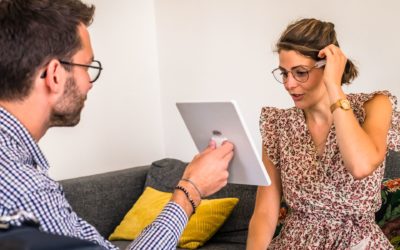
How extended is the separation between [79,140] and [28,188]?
232 cm

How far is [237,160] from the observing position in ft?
4.70

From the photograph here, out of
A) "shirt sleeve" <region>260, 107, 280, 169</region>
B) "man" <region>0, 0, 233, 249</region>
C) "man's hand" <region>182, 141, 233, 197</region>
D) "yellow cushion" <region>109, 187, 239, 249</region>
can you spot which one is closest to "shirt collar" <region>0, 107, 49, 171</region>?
"man" <region>0, 0, 233, 249</region>

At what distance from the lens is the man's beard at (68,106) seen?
113 centimetres

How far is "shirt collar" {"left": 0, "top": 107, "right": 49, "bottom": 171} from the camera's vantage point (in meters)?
1.02

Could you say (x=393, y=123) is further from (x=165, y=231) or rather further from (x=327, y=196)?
(x=165, y=231)

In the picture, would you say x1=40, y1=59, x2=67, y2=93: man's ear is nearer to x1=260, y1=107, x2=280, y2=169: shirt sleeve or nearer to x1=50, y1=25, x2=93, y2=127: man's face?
x1=50, y1=25, x2=93, y2=127: man's face

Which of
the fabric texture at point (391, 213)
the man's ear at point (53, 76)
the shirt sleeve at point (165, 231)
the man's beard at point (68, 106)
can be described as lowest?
the fabric texture at point (391, 213)

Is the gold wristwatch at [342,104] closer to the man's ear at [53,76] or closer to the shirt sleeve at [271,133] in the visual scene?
the shirt sleeve at [271,133]

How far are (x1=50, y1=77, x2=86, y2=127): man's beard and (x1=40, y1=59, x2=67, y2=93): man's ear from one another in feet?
0.08

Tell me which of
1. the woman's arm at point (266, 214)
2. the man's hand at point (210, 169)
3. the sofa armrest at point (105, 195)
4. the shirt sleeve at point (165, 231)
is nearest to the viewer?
the shirt sleeve at point (165, 231)

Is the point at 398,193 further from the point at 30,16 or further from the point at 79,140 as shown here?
the point at 79,140


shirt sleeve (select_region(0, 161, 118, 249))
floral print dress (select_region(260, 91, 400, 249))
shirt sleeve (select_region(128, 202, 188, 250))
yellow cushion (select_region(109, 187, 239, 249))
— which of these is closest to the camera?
shirt sleeve (select_region(0, 161, 118, 249))

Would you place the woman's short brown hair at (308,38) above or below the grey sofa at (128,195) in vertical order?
above

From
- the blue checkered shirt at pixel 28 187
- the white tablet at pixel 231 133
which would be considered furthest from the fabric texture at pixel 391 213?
the blue checkered shirt at pixel 28 187
